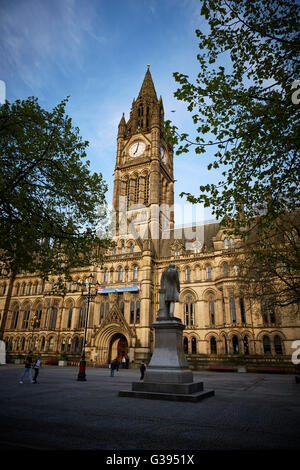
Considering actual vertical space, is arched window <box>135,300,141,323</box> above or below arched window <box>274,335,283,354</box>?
above

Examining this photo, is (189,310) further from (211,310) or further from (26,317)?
(26,317)

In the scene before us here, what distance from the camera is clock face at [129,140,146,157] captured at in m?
55.6

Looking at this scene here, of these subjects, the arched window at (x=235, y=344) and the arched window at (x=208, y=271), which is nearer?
the arched window at (x=235, y=344)

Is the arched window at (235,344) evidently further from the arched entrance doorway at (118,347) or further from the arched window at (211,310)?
the arched entrance doorway at (118,347)

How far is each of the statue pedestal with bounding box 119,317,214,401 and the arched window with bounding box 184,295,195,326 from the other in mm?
26518

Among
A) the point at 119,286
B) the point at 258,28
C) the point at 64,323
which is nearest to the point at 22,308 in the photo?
the point at 64,323

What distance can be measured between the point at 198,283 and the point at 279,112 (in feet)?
103

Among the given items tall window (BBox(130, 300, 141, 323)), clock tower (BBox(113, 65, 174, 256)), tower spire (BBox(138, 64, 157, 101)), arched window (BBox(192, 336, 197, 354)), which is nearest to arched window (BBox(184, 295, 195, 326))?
arched window (BBox(192, 336, 197, 354))

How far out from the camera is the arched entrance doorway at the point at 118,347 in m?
39.3

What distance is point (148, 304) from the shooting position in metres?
37.8

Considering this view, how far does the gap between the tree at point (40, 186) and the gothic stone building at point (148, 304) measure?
15.5 m

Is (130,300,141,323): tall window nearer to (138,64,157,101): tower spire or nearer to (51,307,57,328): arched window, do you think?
(51,307,57,328): arched window

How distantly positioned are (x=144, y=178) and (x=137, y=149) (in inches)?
318

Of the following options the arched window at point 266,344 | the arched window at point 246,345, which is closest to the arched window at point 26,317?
the arched window at point 246,345
